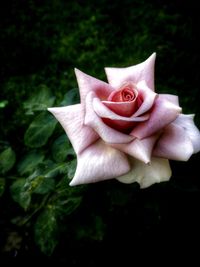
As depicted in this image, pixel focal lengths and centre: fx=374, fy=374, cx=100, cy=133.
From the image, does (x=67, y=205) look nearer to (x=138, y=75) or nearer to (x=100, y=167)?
(x=100, y=167)

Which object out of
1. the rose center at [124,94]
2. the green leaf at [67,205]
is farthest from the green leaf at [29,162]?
the rose center at [124,94]

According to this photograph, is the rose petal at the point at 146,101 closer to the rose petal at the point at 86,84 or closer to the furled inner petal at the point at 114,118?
the furled inner petal at the point at 114,118

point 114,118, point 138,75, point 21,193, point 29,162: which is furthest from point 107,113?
point 29,162

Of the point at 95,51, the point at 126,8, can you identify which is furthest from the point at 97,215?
the point at 126,8

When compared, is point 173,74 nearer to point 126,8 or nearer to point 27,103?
point 126,8

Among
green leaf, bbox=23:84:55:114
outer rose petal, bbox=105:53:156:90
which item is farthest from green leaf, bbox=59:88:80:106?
outer rose petal, bbox=105:53:156:90
